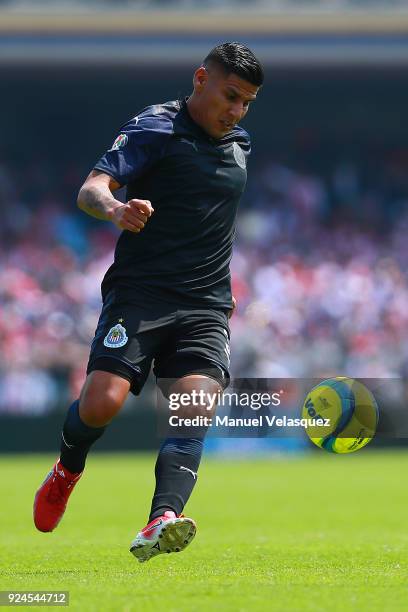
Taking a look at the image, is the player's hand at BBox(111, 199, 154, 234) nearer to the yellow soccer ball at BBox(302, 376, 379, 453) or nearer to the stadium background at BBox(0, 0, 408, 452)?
the yellow soccer ball at BBox(302, 376, 379, 453)

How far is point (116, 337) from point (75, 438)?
57 cm

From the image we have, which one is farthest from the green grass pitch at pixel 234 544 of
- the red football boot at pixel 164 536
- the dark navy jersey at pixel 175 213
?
the dark navy jersey at pixel 175 213

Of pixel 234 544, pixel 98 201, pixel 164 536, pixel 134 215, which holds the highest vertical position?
pixel 98 201

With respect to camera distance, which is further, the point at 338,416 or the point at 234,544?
the point at 234,544

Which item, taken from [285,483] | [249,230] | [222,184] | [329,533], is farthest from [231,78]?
[249,230]

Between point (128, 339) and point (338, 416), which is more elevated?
point (128, 339)

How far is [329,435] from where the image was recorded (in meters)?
5.86

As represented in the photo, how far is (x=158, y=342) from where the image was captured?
5.77 m

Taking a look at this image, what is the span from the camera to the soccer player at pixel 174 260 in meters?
5.61

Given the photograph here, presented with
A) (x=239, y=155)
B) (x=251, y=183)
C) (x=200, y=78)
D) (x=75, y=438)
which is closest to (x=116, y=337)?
(x=75, y=438)

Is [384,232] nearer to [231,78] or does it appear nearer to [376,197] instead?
[376,197]

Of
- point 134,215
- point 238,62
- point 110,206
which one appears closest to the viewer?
point 134,215

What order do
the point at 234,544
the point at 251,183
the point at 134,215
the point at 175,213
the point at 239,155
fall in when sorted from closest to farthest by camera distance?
the point at 134,215
the point at 175,213
the point at 239,155
the point at 234,544
the point at 251,183

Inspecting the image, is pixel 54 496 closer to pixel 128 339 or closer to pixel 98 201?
pixel 128 339
